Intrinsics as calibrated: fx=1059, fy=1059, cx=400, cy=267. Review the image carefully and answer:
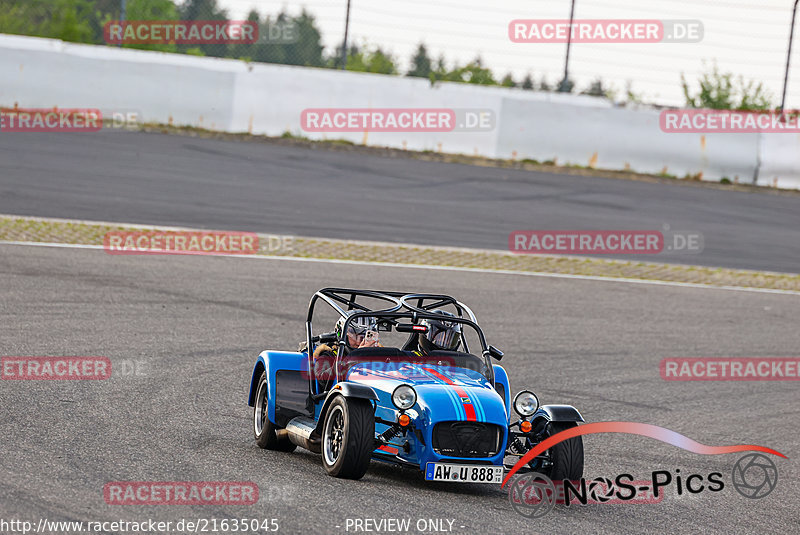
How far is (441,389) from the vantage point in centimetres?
630

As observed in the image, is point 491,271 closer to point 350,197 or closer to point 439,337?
point 350,197

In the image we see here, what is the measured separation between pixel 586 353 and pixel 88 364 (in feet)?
16.7

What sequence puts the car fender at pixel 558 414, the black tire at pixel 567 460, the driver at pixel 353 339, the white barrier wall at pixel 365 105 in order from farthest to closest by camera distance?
the white barrier wall at pixel 365 105, the driver at pixel 353 339, the car fender at pixel 558 414, the black tire at pixel 567 460

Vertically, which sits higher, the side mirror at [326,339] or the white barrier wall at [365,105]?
the white barrier wall at [365,105]

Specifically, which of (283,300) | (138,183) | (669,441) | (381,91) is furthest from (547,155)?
(669,441)

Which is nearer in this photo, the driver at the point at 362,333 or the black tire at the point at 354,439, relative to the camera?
the black tire at the point at 354,439

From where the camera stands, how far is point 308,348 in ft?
23.6

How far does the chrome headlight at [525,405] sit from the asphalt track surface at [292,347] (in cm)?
50

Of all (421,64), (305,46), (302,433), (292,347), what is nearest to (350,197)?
(421,64)

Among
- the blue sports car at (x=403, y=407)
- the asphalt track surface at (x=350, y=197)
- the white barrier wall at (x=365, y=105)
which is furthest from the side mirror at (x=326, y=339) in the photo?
the white barrier wall at (x=365, y=105)

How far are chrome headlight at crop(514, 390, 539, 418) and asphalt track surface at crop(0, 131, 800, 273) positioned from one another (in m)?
9.41

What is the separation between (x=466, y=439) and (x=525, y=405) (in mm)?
625

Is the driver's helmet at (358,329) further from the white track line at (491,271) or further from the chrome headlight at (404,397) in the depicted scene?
the white track line at (491,271)

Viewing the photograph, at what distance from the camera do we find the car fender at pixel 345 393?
6121mm
